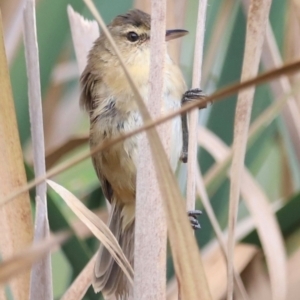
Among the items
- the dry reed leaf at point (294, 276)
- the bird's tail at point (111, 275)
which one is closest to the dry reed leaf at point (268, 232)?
the dry reed leaf at point (294, 276)

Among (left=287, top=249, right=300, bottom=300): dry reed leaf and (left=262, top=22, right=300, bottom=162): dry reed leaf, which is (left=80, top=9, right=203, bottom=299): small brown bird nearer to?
(left=262, top=22, right=300, bottom=162): dry reed leaf

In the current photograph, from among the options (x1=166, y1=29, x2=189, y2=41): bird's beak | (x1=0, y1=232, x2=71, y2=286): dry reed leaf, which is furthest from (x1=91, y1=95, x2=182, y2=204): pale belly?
(x1=0, y1=232, x2=71, y2=286): dry reed leaf

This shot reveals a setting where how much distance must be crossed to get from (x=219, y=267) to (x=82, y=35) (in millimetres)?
572

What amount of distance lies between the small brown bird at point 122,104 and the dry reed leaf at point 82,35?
19 mm

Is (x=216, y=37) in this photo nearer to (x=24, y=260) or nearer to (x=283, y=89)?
(x=283, y=89)

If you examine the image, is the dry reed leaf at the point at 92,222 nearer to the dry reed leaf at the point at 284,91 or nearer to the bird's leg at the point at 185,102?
the bird's leg at the point at 185,102

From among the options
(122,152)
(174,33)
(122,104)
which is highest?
(174,33)

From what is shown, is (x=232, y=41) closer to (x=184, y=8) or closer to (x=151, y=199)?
(x=184, y=8)

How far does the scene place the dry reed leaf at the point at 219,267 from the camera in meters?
1.07

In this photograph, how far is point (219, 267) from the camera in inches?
44.0

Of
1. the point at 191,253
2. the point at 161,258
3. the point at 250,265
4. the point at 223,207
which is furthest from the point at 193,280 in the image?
the point at 223,207

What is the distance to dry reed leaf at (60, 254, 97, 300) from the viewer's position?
1.01m

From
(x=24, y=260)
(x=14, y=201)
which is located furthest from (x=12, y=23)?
(x=24, y=260)

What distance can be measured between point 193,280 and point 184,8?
83 cm
